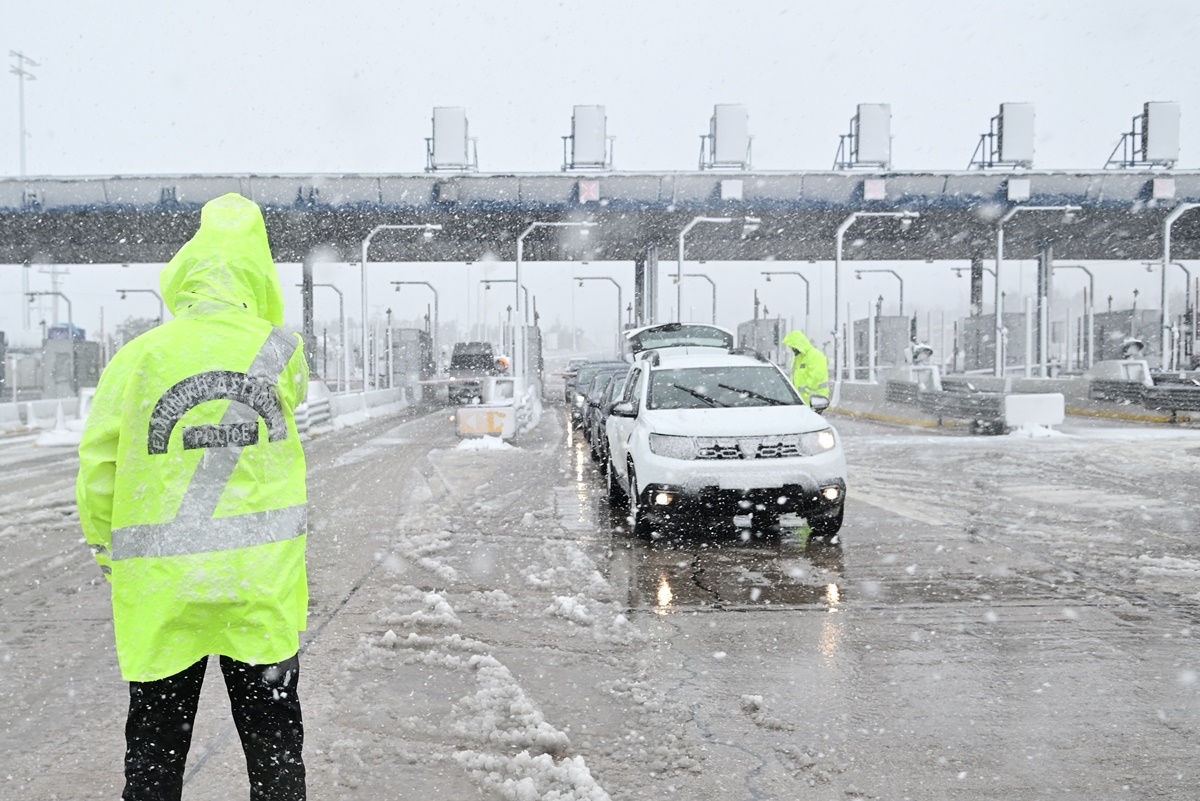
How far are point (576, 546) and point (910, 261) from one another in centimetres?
5057

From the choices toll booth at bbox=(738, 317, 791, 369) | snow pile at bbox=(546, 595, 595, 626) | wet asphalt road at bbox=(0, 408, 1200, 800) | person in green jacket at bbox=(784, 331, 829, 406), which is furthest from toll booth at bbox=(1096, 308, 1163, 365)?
snow pile at bbox=(546, 595, 595, 626)

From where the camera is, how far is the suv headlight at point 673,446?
350 inches

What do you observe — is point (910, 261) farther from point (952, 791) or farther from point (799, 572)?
point (952, 791)

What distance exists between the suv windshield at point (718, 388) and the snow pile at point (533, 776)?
6111mm

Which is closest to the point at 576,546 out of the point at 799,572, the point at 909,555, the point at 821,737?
the point at 799,572

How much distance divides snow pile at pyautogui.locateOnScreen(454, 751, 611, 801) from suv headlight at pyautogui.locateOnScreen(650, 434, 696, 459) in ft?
16.3

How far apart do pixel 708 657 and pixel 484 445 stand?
14428 mm

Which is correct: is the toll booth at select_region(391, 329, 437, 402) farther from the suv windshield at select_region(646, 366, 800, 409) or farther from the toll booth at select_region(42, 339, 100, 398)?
the suv windshield at select_region(646, 366, 800, 409)

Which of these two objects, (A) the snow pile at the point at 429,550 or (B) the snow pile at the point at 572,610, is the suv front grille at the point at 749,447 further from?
(B) the snow pile at the point at 572,610

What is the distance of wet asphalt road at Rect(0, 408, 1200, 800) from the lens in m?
4.00

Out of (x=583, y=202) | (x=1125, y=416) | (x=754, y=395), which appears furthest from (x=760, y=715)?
(x=583, y=202)

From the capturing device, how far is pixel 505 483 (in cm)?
1377

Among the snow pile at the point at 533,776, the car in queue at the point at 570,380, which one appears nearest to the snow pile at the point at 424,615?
the snow pile at the point at 533,776

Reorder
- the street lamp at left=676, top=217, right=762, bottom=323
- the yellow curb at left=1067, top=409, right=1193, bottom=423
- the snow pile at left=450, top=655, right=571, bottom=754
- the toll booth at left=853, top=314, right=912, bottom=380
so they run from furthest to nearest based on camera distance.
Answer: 1. the toll booth at left=853, top=314, right=912, bottom=380
2. the street lamp at left=676, top=217, right=762, bottom=323
3. the yellow curb at left=1067, top=409, right=1193, bottom=423
4. the snow pile at left=450, top=655, right=571, bottom=754
